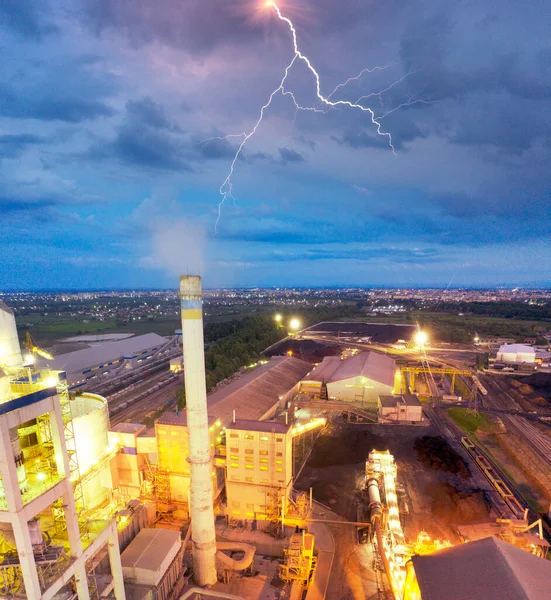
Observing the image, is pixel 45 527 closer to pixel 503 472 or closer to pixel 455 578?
pixel 455 578

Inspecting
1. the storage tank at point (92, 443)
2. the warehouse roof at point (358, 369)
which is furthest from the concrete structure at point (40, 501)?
the warehouse roof at point (358, 369)

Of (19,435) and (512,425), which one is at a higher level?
(19,435)

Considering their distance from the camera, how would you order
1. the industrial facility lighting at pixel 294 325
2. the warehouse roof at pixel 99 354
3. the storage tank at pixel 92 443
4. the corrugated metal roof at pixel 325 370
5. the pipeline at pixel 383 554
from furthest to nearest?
the industrial facility lighting at pixel 294 325 → the warehouse roof at pixel 99 354 → the corrugated metal roof at pixel 325 370 → the storage tank at pixel 92 443 → the pipeline at pixel 383 554

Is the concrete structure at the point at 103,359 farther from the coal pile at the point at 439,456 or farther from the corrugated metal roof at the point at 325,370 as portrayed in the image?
the coal pile at the point at 439,456

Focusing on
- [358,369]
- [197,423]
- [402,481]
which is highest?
[197,423]

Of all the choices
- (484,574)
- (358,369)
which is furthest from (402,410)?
(484,574)

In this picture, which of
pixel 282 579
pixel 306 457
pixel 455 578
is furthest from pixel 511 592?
pixel 306 457

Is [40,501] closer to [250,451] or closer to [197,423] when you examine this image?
[197,423]
